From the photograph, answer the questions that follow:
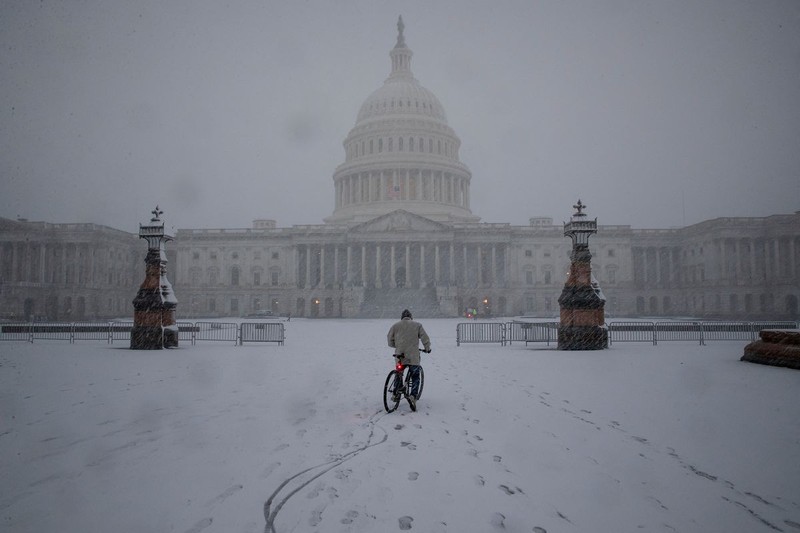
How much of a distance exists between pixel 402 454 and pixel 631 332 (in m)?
27.0

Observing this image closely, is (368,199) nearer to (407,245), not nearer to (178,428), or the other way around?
(407,245)

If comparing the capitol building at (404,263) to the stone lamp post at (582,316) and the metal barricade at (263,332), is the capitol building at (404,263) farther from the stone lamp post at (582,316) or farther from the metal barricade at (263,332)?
the stone lamp post at (582,316)

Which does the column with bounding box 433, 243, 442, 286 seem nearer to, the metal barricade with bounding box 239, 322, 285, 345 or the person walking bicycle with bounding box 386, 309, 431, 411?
Result: the metal barricade with bounding box 239, 322, 285, 345

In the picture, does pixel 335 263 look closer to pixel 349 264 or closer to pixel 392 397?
pixel 349 264

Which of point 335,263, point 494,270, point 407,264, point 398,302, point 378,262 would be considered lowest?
point 398,302

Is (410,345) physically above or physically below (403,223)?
below

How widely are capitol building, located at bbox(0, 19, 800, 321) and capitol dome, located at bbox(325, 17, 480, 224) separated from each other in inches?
15.8

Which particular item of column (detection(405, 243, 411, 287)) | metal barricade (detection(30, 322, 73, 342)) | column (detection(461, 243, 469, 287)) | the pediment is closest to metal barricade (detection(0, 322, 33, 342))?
metal barricade (detection(30, 322, 73, 342))

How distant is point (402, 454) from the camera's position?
23.0 feet

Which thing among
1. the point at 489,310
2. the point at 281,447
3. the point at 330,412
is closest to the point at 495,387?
the point at 330,412

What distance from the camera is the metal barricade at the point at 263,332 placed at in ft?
85.3

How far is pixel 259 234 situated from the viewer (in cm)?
8475

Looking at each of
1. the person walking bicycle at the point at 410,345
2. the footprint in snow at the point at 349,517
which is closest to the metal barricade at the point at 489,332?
the person walking bicycle at the point at 410,345

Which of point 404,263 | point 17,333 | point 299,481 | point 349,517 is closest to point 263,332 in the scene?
point 17,333
